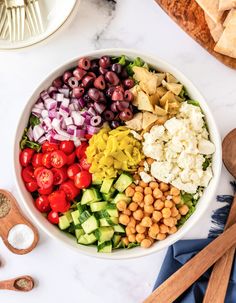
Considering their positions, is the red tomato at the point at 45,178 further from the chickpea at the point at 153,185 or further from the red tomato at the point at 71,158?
the chickpea at the point at 153,185

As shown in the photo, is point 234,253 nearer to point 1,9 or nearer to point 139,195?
point 139,195

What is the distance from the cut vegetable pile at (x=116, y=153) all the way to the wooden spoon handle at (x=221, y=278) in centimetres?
21

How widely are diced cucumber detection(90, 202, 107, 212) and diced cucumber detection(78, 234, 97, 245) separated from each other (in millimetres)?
115

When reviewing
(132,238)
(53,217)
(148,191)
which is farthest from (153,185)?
(53,217)

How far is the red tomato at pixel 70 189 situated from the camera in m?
2.46

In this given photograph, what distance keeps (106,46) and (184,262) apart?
1.00m

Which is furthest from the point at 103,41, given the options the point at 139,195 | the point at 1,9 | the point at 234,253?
the point at 234,253

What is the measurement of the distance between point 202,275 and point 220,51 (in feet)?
3.26

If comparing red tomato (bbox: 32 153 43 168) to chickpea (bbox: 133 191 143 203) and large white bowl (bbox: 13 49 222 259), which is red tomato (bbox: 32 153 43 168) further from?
chickpea (bbox: 133 191 143 203)

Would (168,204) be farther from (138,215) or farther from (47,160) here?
(47,160)

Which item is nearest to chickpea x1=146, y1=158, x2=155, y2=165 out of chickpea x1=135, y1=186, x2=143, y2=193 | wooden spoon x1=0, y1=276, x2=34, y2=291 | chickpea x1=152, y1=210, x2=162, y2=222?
chickpea x1=135, y1=186, x2=143, y2=193

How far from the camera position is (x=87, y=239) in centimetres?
249

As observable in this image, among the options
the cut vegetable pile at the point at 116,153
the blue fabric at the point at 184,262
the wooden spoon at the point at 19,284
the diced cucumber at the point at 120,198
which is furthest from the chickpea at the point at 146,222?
the wooden spoon at the point at 19,284

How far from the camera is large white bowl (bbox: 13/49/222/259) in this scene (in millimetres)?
2371
